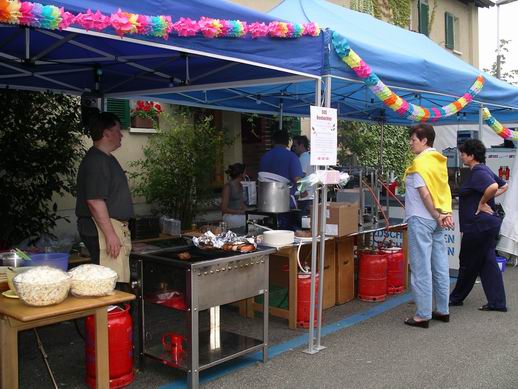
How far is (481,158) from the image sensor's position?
5.85m

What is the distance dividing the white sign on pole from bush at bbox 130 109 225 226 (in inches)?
161

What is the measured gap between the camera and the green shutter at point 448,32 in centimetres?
1838

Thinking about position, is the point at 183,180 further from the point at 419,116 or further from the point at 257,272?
the point at 257,272

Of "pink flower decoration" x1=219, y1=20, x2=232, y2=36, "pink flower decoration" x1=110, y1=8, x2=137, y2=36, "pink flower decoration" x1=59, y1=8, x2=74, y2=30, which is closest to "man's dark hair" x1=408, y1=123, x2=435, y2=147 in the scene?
"pink flower decoration" x1=219, y1=20, x2=232, y2=36

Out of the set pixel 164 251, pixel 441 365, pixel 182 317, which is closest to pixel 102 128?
pixel 164 251

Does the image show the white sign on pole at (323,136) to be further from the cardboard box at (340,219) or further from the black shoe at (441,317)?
the black shoe at (441,317)

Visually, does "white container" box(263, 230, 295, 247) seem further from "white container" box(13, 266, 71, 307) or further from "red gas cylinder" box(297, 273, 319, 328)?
"white container" box(13, 266, 71, 307)

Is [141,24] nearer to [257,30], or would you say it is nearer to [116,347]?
[257,30]

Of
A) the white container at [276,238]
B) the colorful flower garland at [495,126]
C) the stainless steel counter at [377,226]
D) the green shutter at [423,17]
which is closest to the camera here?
the white container at [276,238]

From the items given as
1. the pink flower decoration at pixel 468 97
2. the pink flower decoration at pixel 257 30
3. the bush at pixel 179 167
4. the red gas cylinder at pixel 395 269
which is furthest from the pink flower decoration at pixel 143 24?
the bush at pixel 179 167

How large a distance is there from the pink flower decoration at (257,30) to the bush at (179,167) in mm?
4379

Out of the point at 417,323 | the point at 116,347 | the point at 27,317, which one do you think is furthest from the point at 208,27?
the point at 417,323

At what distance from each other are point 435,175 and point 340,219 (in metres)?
1.00

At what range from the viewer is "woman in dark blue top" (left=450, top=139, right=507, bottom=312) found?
19.0 ft
